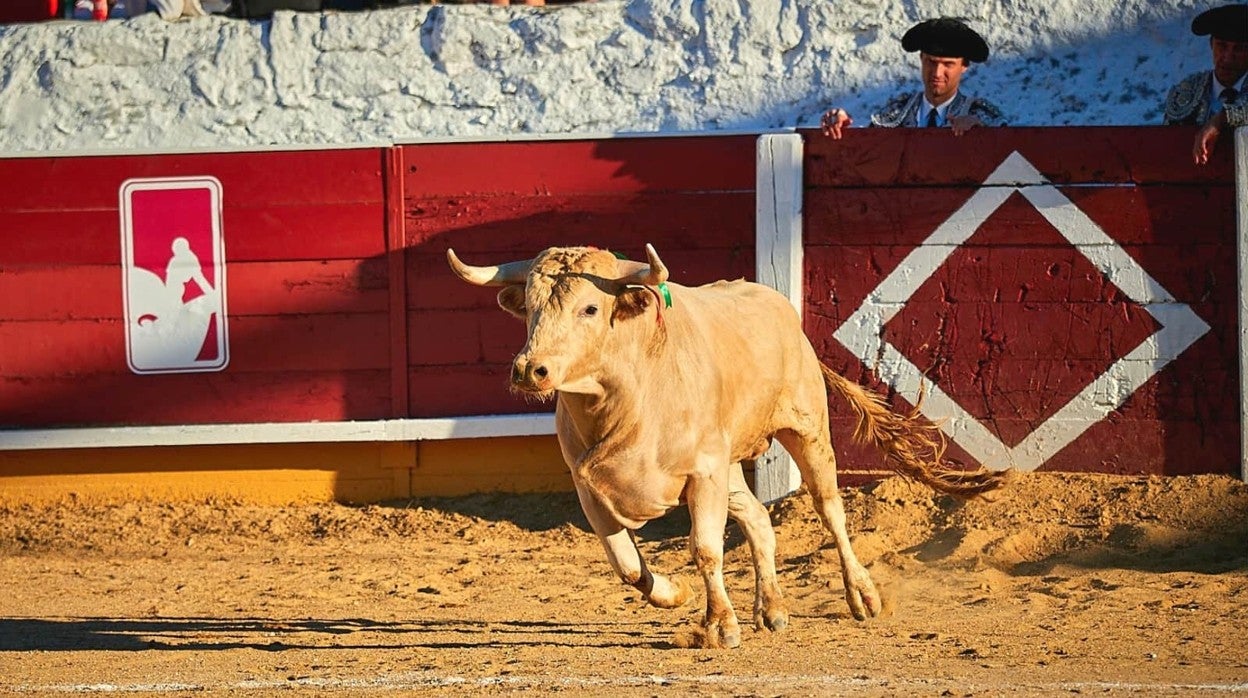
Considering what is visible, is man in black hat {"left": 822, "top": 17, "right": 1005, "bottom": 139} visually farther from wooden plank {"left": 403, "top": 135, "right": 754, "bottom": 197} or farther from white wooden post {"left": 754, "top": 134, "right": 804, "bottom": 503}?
wooden plank {"left": 403, "top": 135, "right": 754, "bottom": 197}

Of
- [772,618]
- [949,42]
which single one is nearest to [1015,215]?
[949,42]

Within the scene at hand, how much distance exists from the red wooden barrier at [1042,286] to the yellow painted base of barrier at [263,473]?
1654 mm

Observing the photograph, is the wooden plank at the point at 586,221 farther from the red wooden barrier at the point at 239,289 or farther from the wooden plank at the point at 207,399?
the wooden plank at the point at 207,399

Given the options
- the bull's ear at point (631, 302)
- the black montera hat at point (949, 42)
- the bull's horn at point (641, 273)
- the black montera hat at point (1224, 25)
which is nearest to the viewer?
the bull's horn at point (641, 273)

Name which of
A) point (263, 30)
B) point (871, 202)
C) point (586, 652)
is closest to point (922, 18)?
point (871, 202)

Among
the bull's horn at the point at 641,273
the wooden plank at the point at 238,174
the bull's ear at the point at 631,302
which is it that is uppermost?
the wooden plank at the point at 238,174

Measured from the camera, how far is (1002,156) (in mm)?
6770

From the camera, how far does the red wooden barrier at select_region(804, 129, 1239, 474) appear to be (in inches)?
263

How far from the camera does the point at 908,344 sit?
6.88 m

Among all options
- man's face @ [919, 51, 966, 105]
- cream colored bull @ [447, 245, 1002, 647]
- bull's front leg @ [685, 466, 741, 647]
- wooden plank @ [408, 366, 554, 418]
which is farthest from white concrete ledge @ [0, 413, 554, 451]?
bull's front leg @ [685, 466, 741, 647]

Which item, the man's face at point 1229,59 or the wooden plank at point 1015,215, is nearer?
the man's face at point 1229,59

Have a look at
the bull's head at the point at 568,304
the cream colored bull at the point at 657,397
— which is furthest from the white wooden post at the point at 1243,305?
the bull's head at the point at 568,304

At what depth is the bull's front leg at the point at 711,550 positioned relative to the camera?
4.69 meters

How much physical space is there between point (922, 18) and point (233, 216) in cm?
381
